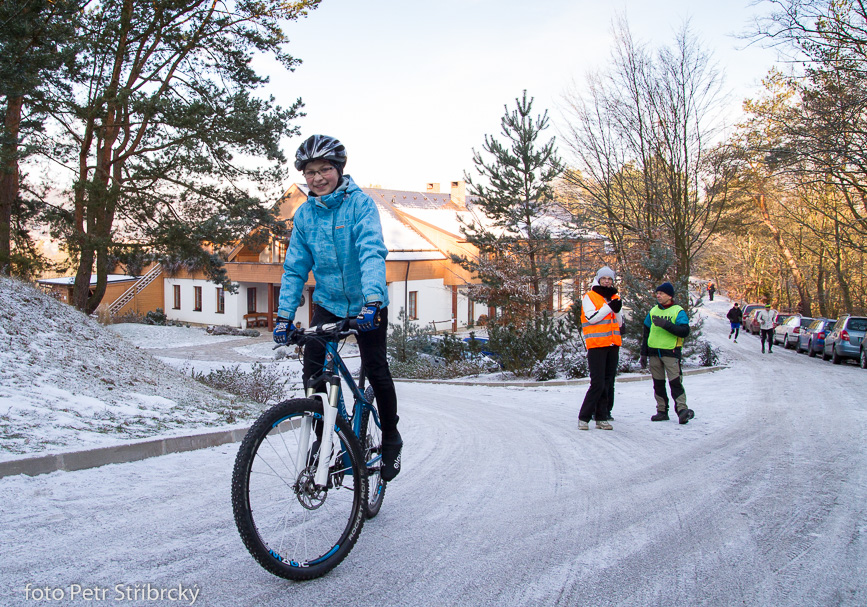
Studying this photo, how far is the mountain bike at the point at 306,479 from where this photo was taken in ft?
9.38

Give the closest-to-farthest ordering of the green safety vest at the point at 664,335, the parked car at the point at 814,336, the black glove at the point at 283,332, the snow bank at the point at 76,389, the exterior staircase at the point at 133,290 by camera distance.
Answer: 1. the black glove at the point at 283,332
2. the snow bank at the point at 76,389
3. the green safety vest at the point at 664,335
4. the parked car at the point at 814,336
5. the exterior staircase at the point at 133,290

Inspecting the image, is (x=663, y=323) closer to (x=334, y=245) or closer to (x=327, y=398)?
(x=334, y=245)

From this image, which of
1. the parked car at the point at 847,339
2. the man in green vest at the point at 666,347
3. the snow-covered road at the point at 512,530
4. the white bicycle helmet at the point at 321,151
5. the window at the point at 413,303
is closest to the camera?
the snow-covered road at the point at 512,530

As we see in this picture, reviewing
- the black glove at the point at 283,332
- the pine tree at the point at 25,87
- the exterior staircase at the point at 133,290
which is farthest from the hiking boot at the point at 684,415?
the exterior staircase at the point at 133,290

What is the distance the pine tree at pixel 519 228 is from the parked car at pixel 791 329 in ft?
42.0

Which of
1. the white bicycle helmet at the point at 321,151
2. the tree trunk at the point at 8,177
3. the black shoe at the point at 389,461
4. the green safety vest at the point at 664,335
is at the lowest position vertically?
the black shoe at the point at 389,461

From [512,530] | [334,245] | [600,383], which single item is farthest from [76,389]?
[600,383]

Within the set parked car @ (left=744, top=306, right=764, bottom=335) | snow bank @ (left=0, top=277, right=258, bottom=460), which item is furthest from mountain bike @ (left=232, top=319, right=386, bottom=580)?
parked car @ (left=744, top=306, right=764, bottom=335)

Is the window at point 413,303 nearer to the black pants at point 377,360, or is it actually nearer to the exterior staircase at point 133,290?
the exterior staircase at point 133,290

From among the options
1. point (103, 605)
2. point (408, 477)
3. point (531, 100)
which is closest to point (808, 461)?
point (408, 477)

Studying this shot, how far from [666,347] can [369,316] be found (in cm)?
601

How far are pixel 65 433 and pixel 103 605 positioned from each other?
2953 millimetres

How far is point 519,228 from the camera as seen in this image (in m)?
31.8

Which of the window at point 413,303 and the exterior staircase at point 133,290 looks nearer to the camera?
the window at point 413,303
